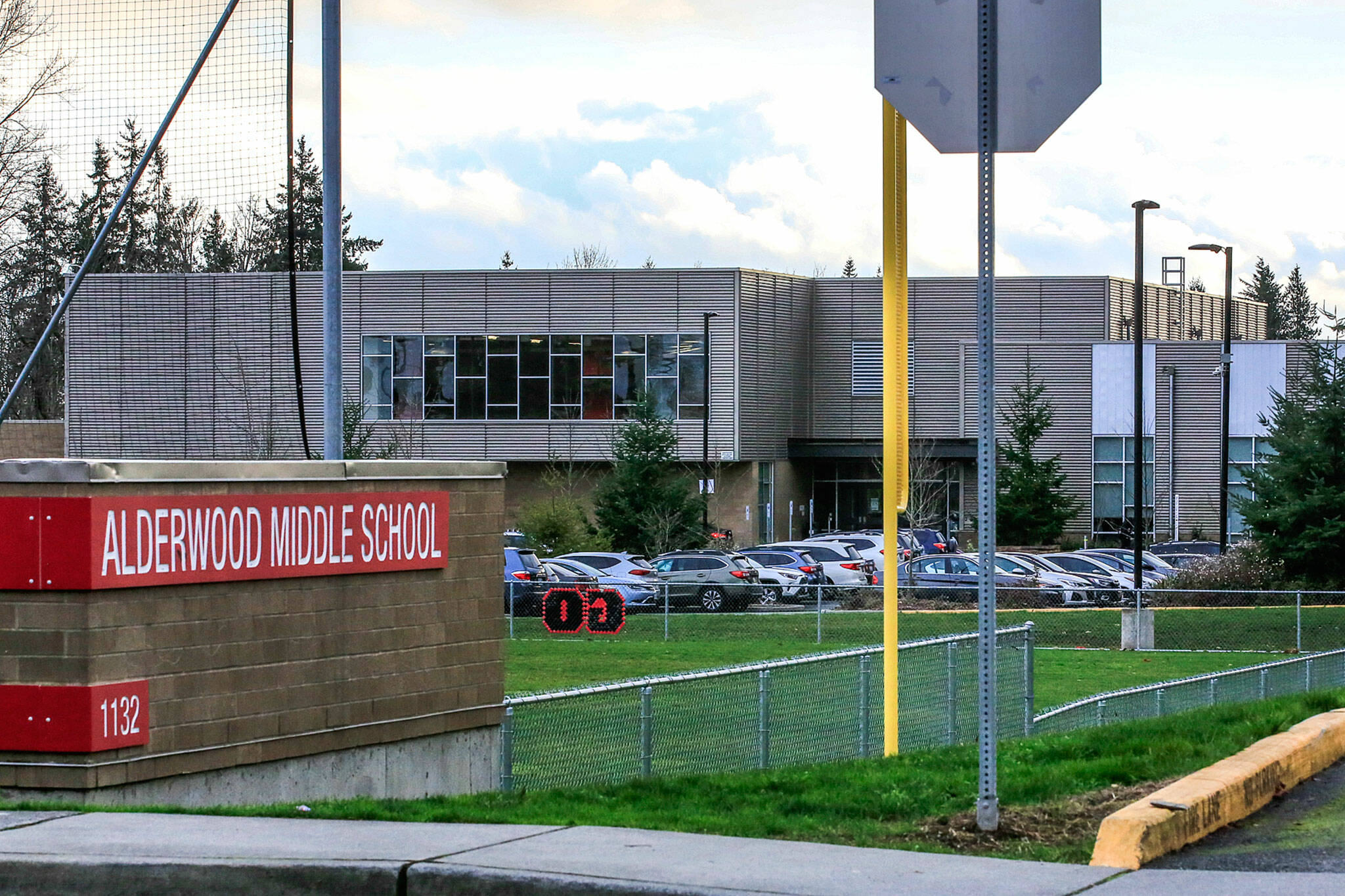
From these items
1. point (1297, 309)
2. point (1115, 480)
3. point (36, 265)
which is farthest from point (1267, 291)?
point (36, 265)

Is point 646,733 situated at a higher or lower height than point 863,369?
lower

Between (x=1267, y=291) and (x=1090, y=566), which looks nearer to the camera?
(x=1090, y=566)

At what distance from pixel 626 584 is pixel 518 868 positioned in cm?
2652

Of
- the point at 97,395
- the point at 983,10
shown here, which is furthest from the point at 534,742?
the point at 97,395

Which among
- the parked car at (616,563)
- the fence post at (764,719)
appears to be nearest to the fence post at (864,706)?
the fence post at (764,719)

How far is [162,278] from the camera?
813 inches

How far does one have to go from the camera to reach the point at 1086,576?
37.6 meters

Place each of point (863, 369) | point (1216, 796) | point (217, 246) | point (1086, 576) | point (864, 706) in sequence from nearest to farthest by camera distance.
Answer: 1. point (1216, 796)
2. point (864, 706)
3. point (217, 246)
4. point (1086, 576)
5. point (863, 369)

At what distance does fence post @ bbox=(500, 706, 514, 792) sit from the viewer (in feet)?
33.9

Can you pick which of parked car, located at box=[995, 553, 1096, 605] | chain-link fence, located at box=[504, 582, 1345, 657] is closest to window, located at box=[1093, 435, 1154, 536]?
parked car, located at box=[995, 553, 1096, 605]

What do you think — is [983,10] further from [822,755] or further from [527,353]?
[527,353]

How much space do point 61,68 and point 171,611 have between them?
7.35 metres

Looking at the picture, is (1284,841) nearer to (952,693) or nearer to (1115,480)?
(952,693)

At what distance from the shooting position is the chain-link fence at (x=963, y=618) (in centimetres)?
2767
